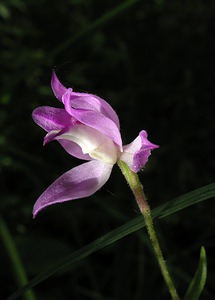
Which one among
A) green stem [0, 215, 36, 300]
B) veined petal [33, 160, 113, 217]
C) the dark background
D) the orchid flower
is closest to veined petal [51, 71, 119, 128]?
the orchid flower

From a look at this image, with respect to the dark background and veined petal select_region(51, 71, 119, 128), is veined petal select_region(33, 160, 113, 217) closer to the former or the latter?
veined petal select_region(51, 71, 119, 128)

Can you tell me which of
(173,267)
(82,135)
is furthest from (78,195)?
(173,267)

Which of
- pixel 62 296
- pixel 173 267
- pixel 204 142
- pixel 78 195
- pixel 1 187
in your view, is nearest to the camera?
pixel 78 195

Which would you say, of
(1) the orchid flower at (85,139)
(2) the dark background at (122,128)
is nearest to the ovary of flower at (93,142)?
(1) the orchid flower at (85,139)

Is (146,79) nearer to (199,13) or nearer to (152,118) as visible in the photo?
(152,118)

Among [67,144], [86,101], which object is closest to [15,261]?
[67,144]

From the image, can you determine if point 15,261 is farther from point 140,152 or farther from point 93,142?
point 140,152

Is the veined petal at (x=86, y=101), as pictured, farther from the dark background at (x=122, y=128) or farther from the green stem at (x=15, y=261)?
the green stem at (x=15, y=261)
